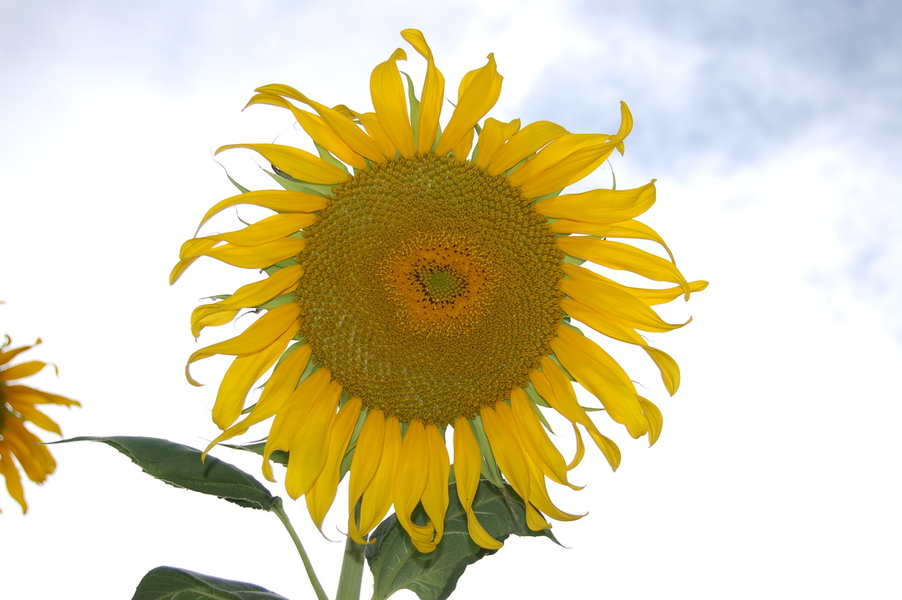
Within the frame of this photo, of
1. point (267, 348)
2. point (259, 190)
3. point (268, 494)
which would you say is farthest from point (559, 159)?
point (268, 494)

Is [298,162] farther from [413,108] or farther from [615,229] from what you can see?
[615,229]

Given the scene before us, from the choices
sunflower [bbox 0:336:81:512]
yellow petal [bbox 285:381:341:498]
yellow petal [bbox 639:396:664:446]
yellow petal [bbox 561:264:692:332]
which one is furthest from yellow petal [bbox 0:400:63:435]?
yellow petal [bbox 639:396:664:446]

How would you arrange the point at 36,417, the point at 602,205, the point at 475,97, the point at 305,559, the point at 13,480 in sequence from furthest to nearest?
the point at 36,417
the point at 13,480
the point at 305,559
the point at 602,205
the point at 475,97

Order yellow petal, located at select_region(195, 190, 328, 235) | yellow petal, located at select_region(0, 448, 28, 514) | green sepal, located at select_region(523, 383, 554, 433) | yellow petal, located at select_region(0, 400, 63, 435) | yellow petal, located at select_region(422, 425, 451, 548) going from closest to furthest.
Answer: yellow petal, located at select_region(195, 190, 328, 235), yellow petal, located at select_region(422, 425, 451, 548), green sepal, located at select_region(523, 383, 554, 433), yellow petal, located at select_region(0, 448, 28, 514), yellow petal, located at select_region(0, 400, 63, 435)

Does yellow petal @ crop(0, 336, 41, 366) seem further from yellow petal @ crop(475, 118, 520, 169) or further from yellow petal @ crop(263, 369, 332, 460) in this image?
yellow petal @ crop(475, 118, 520, 169)

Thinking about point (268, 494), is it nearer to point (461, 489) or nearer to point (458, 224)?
point (461, 489)

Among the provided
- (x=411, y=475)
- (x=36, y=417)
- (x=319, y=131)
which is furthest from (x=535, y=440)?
(x=36, y=417)
